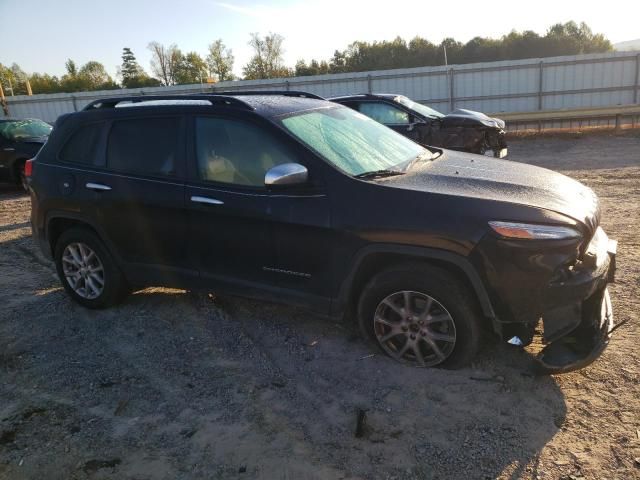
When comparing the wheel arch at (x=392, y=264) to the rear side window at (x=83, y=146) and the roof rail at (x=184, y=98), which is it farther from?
the rear side window at (x=83, y=146)

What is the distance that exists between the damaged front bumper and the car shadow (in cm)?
23

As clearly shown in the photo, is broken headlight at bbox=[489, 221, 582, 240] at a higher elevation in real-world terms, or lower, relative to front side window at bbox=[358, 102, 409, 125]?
lower

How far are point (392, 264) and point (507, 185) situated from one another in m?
0.91

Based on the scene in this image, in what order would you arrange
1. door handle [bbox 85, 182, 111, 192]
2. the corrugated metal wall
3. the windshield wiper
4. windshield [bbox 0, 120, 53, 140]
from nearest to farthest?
the windshield wiper → door handle [bbox 85, 182, 111, 192] → windshield [bbox 0, 120, 53, 140] → the corrugated metal wall

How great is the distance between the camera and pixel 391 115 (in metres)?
10.0

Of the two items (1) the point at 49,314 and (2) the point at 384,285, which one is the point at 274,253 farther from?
(1) the point at 49,314

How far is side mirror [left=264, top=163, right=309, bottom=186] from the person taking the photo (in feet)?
10.7

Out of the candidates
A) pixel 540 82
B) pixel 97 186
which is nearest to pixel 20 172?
pixel 97 186

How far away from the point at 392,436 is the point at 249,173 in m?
2.02

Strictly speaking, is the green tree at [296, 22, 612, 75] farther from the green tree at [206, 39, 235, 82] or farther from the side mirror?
the side mirror

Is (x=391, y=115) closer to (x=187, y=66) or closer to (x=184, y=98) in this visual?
(x=184, y=98)

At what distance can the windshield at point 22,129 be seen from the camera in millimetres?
11131

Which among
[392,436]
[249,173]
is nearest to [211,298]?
[249,173]

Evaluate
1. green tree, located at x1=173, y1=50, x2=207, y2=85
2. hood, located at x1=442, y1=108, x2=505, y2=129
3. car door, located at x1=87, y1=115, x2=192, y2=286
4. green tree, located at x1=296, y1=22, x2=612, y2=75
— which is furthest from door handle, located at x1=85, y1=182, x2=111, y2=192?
green tree, located at x1=173, y1=50, x2=207, y2=85
